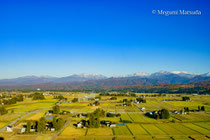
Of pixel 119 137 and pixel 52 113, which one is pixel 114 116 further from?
pixel 52 113

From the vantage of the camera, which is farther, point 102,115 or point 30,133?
point 102,115

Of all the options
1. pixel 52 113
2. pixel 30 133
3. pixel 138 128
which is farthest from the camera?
pixel 52 113

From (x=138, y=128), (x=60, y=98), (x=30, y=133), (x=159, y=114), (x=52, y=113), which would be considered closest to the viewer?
(x=30, y=133)

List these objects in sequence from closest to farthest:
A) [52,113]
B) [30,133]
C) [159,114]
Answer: [30,133] < [159,114] < [52,113]

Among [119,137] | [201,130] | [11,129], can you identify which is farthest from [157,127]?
[11,129]

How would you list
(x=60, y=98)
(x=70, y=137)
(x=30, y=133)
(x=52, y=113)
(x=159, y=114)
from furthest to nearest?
(x=60, y=98) < (x=52, y=113) < (x=159, y=114) < (x=30, y=133) < (x=70, y=137)

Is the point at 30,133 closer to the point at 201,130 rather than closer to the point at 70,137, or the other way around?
the point at 70,137

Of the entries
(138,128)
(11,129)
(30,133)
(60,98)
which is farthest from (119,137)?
(60,98)

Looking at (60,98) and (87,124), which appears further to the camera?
(60,98)
